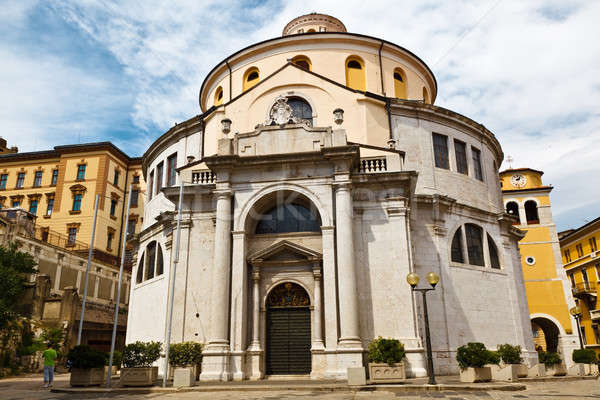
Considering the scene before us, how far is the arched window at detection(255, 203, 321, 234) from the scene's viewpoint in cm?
2209

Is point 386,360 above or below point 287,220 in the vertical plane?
below

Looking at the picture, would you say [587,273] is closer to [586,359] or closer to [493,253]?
[586,359]

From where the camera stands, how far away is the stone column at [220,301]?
18641 millimetres

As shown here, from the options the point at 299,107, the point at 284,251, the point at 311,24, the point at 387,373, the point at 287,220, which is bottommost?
the point at 387,373

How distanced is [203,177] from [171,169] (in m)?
8.15

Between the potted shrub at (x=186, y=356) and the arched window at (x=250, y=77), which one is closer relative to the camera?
the potted shrub at (x=186, y=356)

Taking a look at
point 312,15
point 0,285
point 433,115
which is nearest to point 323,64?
point 433,115

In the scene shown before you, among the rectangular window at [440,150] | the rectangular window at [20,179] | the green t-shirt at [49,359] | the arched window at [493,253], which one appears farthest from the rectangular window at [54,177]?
the arched window at [493,253]

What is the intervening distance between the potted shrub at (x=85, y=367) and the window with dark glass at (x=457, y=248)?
17438 mm

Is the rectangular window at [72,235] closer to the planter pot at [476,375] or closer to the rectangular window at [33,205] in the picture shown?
the rectangular window at [33,205]

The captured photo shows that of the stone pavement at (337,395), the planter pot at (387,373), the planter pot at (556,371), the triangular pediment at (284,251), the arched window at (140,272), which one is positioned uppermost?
the arched window at (140,272)

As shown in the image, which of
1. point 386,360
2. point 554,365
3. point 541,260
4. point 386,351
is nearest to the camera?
point 386,360

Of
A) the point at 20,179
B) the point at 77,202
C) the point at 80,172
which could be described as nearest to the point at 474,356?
the point at 77,202

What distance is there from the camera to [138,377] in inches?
693
